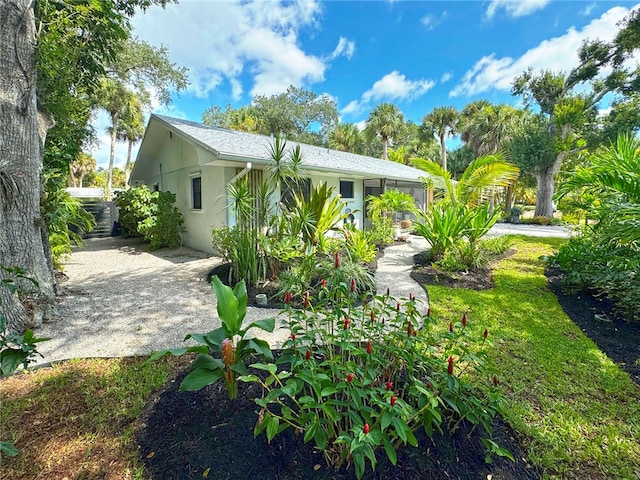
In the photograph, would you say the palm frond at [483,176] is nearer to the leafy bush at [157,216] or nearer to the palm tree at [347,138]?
the leafy bush at [157,216]

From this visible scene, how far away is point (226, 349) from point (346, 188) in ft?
35.0

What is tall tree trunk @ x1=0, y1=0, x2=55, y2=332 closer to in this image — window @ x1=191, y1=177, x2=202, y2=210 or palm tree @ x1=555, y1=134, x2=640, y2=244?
window @ x1=191, y1=177, x2=202, y2=210

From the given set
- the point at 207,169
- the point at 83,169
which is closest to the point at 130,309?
the point at 207,169

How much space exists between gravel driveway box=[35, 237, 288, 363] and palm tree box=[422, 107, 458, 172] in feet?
80.5

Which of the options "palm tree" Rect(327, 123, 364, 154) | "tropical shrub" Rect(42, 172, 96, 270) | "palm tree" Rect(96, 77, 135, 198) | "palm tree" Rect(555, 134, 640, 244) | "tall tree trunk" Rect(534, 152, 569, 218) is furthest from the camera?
"palm tree" Rect(327, 123, 364, 154)

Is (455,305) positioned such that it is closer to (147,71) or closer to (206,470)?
(206,470)

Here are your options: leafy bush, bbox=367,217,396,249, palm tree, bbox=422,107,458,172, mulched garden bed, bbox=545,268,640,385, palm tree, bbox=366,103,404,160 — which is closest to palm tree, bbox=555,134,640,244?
mulched garden bed, bbox=545,268,640,385

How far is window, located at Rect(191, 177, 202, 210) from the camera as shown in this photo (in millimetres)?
9387

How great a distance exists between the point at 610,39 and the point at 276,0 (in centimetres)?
2094

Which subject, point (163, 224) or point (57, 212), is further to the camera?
point (163, 224)

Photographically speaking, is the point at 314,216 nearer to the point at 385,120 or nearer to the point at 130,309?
the point at 130,309

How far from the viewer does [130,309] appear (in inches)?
181

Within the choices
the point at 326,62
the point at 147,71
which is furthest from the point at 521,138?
the point at 147,71

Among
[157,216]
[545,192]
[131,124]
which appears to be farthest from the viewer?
[131,124]
